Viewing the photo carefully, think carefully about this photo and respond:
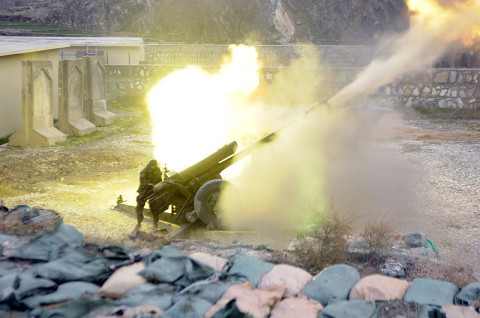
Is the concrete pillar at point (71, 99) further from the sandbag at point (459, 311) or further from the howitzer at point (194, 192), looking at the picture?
the sandbag at point (459, 311)

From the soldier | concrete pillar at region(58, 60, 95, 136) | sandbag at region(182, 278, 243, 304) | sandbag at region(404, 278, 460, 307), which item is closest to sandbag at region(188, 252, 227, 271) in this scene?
sandbag at region(182, 278, 243, 304)

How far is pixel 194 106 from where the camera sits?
19.1 meters

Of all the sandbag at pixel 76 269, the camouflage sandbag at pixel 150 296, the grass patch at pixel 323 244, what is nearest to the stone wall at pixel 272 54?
the grass patch at pixel 323 244

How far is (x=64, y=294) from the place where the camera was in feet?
18.1

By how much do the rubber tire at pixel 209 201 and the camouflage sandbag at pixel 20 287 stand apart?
11.4 feet

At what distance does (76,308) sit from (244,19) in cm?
3626

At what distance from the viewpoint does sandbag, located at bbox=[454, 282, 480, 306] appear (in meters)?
5.50

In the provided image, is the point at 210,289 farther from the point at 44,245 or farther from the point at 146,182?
the point at 146,182

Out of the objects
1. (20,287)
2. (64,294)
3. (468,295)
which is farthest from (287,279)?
(20,287)

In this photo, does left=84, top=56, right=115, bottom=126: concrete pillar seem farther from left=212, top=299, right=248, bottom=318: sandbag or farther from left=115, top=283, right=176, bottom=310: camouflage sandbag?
left=212, top=299, right=248, bottom=318: sandbag

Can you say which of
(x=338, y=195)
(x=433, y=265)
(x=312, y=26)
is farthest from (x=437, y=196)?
(x=312, y=26)

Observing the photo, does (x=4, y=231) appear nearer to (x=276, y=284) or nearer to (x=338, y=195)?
(x=276, y=284)

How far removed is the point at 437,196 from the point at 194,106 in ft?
32.5

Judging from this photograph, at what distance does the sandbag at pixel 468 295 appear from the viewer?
18.0ft
